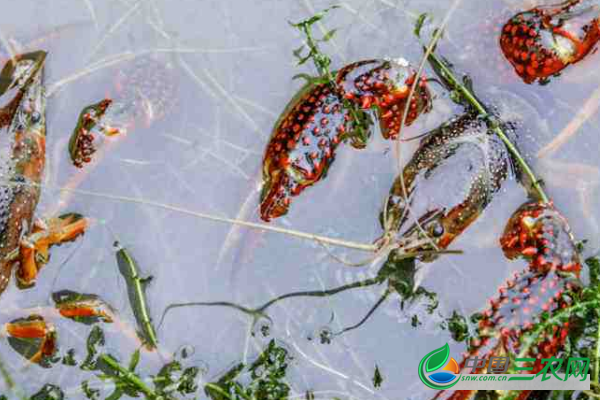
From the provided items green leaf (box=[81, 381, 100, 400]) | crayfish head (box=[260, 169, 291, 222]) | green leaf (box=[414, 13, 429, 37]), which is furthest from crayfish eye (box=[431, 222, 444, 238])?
green leaf (box=[81, 381, 100, 400])

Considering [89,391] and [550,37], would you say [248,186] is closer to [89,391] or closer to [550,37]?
[89,391]

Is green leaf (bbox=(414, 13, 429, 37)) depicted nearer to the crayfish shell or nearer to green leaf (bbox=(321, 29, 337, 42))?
green leaf (bbox=(321, 29, 337, 42))

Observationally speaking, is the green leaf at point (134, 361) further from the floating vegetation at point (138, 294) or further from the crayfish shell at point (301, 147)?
the crayfish shell at point (301, 147)

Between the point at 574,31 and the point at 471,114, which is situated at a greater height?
the point at 574,31

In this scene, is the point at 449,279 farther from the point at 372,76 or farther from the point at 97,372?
the point at 97,372

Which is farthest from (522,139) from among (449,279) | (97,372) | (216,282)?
(97,372)

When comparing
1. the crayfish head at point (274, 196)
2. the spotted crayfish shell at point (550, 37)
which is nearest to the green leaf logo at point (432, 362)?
the crayfish head at point (274, 196)
